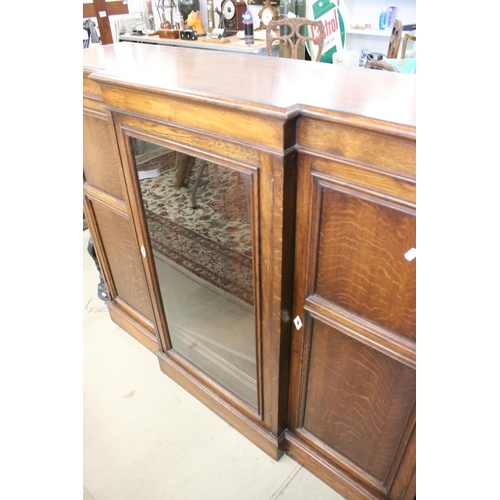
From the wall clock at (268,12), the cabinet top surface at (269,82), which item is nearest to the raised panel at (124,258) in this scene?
the cabinet top surface at (269,82)

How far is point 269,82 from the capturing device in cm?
85

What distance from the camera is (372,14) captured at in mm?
3021

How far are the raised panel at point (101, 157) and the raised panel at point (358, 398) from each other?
0.82m

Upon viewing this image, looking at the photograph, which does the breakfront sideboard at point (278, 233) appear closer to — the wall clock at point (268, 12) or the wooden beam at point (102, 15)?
the wooden beam at point (102, 15)

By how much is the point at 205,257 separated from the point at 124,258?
41 centimetres

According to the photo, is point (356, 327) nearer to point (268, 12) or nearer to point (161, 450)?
point (161, 450)

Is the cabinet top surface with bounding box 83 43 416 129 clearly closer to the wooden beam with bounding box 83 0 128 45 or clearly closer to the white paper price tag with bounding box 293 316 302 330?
the white paper price tag with bounding box 293 316 302 330

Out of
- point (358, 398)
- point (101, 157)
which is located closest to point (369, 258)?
point (358, 398)

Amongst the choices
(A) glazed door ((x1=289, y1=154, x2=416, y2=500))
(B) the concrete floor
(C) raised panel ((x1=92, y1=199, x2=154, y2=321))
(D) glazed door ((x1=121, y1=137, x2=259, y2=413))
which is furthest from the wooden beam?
(A) glazed door ((x1=289, y1=154, x2=416, y2=500))

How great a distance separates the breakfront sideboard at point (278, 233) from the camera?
694mm

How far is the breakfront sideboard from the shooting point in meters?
0.69
